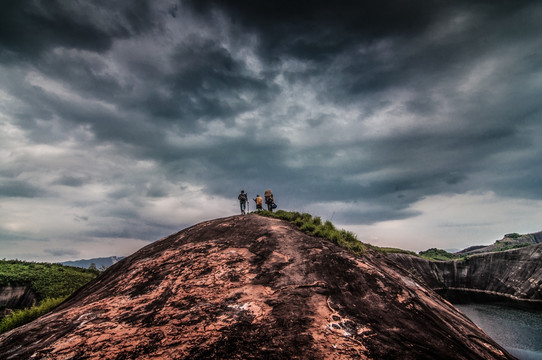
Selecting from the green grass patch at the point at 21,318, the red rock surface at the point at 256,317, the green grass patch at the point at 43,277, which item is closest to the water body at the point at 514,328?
the red rock surface at the point at 256,317

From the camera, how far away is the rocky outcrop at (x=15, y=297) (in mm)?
20641

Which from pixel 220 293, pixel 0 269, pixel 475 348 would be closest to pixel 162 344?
pixel 220 293

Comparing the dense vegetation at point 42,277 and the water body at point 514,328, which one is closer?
the water body at point 514,328

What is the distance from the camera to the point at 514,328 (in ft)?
Answer: 67.7

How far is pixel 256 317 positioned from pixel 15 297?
29.3 meters

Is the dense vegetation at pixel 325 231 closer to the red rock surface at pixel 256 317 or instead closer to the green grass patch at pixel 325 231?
the green grass patch at pixel 325 231

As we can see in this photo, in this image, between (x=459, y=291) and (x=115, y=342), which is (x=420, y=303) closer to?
(x=115, y=342)

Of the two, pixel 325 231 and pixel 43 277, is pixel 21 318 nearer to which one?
pixel 325 231

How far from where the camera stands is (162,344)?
13.8 feet

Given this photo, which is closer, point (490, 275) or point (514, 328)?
point (514, 328)

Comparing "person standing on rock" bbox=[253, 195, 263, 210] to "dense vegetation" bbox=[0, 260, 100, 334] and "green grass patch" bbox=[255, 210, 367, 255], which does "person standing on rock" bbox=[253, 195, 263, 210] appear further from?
"dense vegetation" bbox=[0, 260, 100, 334]

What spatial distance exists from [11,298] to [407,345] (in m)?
31.7

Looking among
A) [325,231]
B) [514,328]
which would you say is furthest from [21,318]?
[514,328]

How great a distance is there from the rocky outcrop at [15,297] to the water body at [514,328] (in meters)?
37.4
